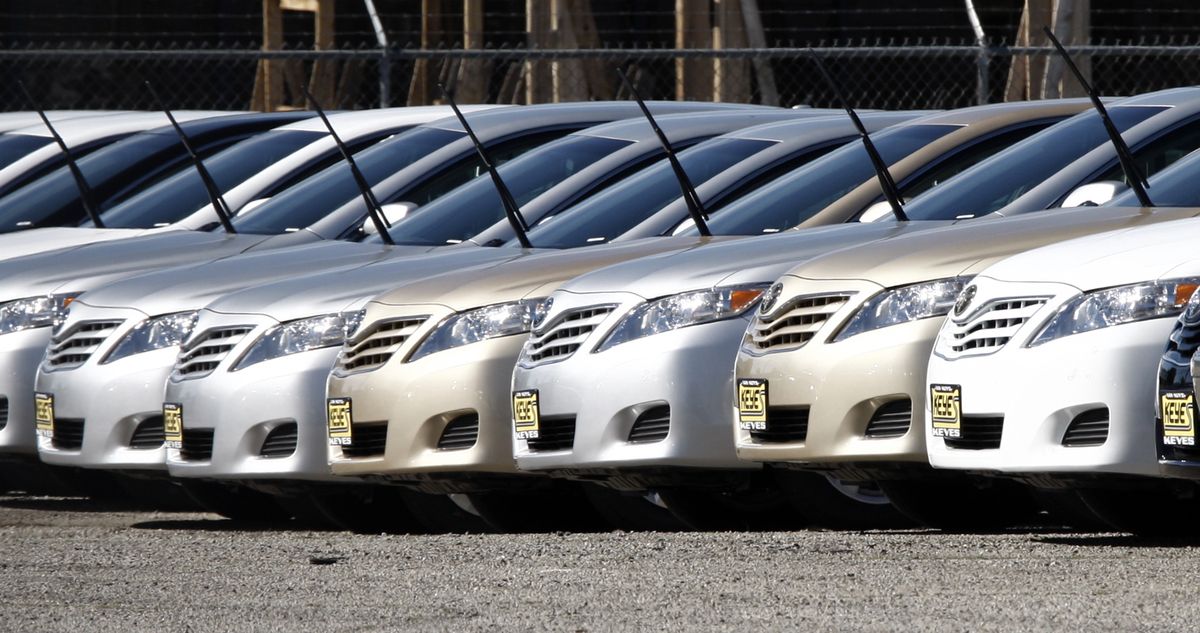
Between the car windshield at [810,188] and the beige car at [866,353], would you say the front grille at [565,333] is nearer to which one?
the beige car at [866,353]

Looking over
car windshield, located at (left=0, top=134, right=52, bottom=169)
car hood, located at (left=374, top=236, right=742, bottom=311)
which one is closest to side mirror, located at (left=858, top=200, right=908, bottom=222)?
car hood, located at (left=374, top=236, right=742, bottom=311)

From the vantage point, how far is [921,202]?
895 cm

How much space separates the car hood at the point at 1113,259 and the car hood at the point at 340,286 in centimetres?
259

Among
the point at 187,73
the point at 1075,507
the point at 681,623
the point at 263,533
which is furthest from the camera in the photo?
the point at 187,73

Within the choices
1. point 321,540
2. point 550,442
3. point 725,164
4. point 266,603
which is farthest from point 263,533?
point 266,603

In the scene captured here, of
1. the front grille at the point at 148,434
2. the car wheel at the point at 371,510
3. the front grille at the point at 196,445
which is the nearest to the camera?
the front grille at the point at 196,445

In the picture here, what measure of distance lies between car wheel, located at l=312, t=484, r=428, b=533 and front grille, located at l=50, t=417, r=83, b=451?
1.11m

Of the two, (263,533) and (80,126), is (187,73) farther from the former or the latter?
(263,533)

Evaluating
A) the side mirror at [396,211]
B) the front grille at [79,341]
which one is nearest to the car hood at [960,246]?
the side mirror at [396,211]

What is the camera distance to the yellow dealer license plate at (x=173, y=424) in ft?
30.4

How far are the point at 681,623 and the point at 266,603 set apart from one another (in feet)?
4.08

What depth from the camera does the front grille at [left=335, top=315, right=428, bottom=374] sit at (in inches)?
335

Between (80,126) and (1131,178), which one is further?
(80,126)

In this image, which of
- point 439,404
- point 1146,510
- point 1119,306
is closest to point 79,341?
point 439,404
